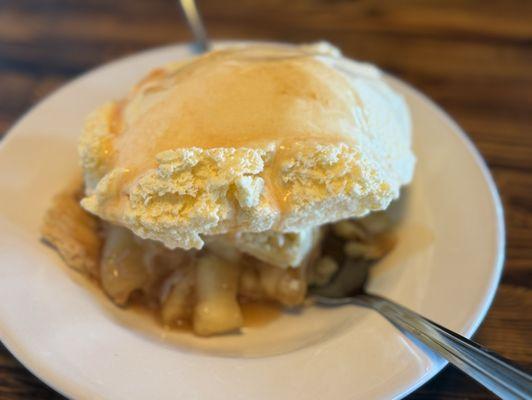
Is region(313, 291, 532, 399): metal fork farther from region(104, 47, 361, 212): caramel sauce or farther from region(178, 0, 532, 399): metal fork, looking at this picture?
region(104, 47, 361, 212): caramel sauce

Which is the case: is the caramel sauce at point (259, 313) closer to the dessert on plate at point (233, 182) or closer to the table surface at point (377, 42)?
the dessert on plate at point (233, 182)

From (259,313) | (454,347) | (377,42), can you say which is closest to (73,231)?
(259,313)

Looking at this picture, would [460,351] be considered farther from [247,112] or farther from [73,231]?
[73,231]

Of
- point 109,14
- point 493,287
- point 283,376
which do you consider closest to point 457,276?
point 493,287

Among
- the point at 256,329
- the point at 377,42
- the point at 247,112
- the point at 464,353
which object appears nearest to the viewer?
the point at 464,353

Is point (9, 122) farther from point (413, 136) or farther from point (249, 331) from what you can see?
point (413, 136)

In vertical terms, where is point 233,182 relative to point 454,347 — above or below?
above
